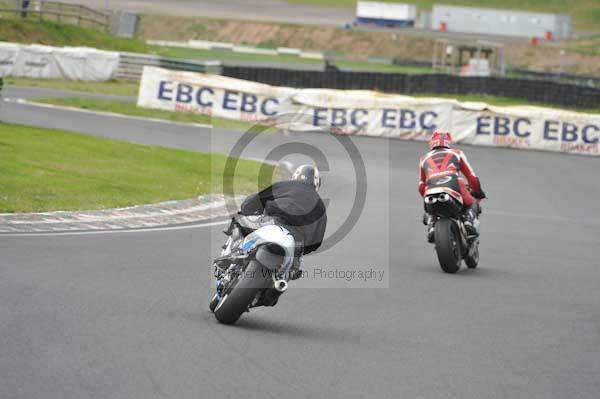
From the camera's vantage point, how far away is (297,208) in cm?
894

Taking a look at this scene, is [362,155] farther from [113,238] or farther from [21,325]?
[21,325]

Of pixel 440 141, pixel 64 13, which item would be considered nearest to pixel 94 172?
pixel 440 141

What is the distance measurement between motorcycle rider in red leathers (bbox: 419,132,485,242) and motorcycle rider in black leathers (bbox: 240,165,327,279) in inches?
156

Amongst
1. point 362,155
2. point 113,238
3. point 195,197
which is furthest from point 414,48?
Result: point 113,238

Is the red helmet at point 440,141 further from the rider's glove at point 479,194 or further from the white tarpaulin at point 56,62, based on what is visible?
the white tarpaulin at point 56,62

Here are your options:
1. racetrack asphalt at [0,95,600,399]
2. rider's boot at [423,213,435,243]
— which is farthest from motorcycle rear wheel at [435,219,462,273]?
rider's boot at [423,213,435,243]

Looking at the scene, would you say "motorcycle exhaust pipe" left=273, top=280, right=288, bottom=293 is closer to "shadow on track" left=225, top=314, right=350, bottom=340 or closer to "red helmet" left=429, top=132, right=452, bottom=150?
"shadow on track" left=225, top=314, right=350, bottom=340

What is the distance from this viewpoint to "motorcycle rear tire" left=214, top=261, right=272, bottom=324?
8586 mm

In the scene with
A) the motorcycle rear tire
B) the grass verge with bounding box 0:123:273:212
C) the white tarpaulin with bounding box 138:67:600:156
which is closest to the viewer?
the motorcycle rear tire

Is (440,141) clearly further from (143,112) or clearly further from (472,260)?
(143,112)

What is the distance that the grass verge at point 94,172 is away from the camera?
16.0 metres

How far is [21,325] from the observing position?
812cm

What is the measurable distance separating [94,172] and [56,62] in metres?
23.7

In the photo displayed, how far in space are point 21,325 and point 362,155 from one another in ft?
66.0
